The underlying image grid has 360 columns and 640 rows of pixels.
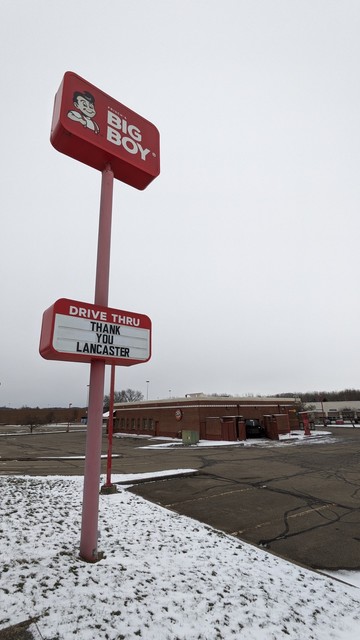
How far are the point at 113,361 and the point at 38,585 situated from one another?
275cm

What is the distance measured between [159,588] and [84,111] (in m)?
7.03

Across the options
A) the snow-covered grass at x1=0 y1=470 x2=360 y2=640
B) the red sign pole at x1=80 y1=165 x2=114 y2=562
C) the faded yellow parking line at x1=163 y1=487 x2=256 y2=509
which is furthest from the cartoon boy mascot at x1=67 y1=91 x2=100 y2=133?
the faded yellow parking line at x1=163 y1=487 x2=256 y2=509

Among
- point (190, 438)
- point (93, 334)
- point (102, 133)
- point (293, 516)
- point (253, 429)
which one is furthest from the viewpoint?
point (253, 429)

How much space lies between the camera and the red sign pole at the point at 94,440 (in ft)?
15.1

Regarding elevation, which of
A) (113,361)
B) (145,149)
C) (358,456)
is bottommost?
(358,456)

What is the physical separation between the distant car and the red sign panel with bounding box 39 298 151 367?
27.9 m

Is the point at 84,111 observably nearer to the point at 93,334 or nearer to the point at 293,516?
the point at 93,334

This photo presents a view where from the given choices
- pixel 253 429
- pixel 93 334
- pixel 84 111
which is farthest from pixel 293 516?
pixel 253 429

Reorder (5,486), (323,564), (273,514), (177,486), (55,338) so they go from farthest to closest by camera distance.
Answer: (177,486) < (5,486) < (273,514) < (323,564) < (55,338)

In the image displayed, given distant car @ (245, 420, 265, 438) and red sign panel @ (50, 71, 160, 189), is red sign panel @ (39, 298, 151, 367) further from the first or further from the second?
distant car @ (245, 420, 265, 438)

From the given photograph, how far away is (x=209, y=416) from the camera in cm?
3180

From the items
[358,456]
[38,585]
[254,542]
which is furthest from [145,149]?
[358,456]

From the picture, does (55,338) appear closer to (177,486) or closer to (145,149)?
(145,149)

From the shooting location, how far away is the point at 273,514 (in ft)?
26.1
